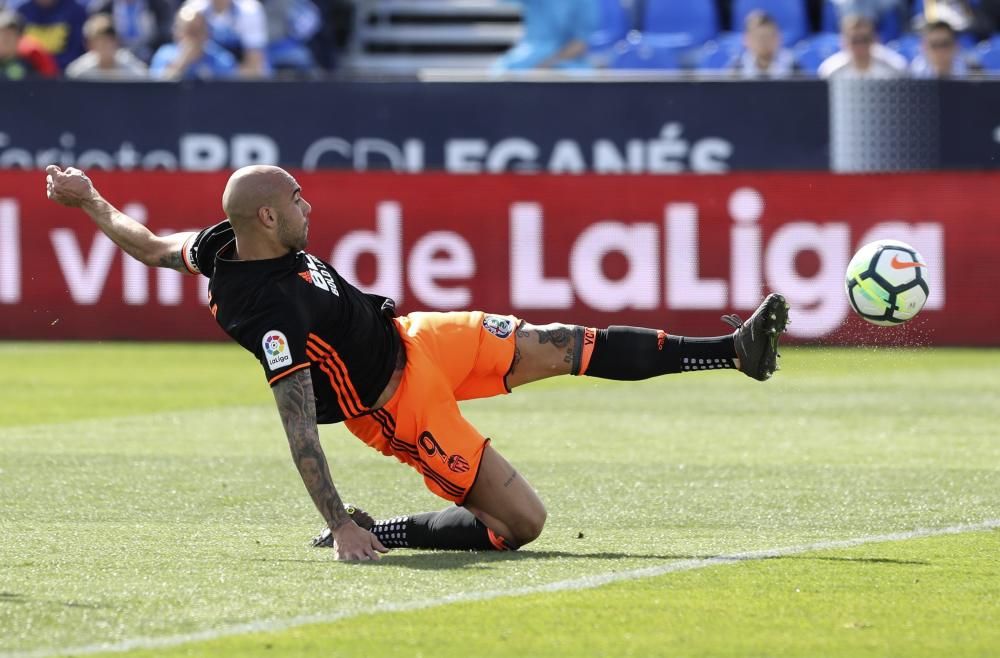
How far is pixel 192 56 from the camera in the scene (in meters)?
19.5

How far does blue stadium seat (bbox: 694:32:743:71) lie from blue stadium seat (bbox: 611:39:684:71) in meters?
0.25

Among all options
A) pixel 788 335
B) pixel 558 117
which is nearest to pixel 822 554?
pixel 788 335

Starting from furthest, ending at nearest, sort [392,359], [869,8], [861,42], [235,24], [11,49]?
1. [869,8]
2. [235,24]
3. [11,49]
4. [861,42]
5. [392,359]

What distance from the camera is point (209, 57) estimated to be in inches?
784

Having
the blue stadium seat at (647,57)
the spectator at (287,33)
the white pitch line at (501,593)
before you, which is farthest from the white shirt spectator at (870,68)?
the white pitch line at (501,593)

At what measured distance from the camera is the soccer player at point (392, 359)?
712 cm

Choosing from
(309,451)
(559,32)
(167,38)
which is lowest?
(309,451)

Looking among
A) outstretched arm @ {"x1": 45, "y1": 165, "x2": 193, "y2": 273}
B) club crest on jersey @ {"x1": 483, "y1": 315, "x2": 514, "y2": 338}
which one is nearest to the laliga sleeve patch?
club crest on jersey @ {"x1": 483, "y1": 315, "x2": 514, "y2": 338}

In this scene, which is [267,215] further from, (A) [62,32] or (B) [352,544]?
(A) [62,32]

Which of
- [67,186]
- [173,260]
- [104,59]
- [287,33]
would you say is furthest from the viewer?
[287,33]

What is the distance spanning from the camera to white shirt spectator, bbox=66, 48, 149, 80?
1939 centimetres

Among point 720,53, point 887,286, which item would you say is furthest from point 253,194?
point 720,53

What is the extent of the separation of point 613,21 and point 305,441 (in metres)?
15.2

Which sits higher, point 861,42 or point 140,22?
point 140,22
